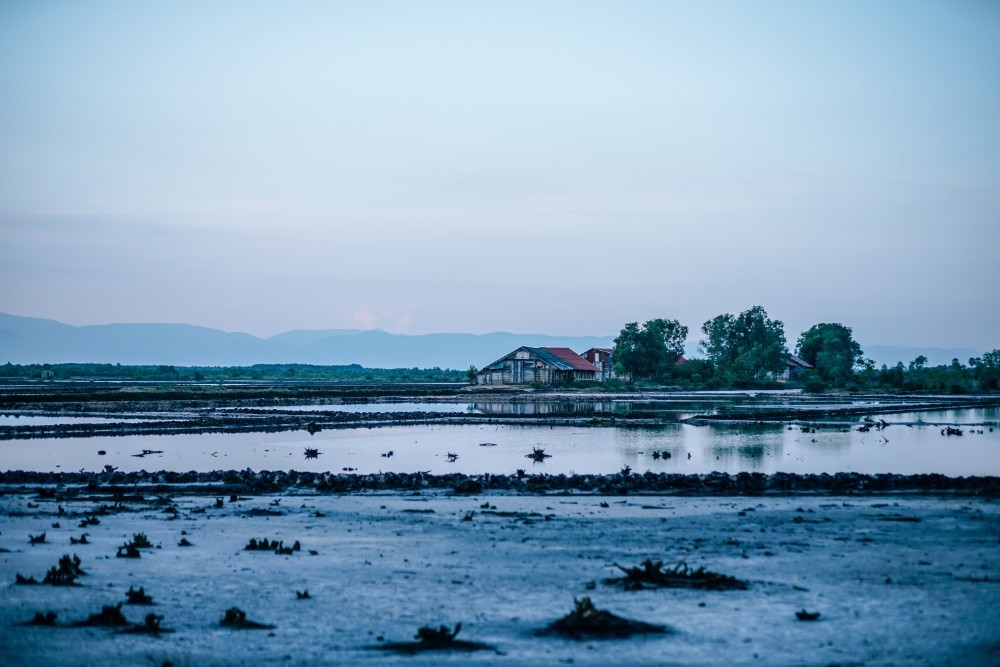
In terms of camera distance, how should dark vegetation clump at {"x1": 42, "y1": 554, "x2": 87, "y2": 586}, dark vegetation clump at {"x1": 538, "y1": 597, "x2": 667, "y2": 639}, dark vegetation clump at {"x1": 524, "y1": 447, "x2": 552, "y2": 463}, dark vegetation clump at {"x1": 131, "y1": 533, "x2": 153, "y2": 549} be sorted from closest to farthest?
dark vegetation clump at {"x1": 538, "y1": 597, "x2": 667, "y2": 639} → dark vegetation clump at {"x1": 42, "y1": 554, "x2": 87, "y2": 586} → dark vegetation clump at {"x1": 131, "y1": 533, "x2": 153, "y2": 549} → dark vegetation clump at {"x1": 524, "y1": 447, "x2": 552, "y2": 463}

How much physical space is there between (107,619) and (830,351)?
146718 millimetres

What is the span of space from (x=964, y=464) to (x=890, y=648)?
26.3 meters

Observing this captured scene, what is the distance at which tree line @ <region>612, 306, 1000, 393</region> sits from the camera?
121312 mm

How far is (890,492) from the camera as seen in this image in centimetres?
2502

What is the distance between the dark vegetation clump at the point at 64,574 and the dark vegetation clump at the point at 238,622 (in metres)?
3.44

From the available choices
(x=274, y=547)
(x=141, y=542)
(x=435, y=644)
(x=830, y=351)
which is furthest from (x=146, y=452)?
(x=830, y=351)

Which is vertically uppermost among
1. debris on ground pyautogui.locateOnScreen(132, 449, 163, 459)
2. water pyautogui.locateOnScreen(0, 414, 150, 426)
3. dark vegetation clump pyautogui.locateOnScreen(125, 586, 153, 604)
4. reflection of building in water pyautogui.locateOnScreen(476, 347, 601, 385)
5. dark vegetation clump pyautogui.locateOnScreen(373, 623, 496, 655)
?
reflection of building in water pyautogui.locateOnScreen(476, 347, 601, 385)

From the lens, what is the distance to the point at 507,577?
605 inches

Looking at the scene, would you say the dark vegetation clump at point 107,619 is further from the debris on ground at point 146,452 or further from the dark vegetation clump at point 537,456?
the debris on ground at point 146,452

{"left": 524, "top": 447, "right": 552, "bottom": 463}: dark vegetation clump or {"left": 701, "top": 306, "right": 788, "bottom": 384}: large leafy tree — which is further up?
{"left": 701, "top": 306, "right": 788, "bottom": 384}: large leafy tree

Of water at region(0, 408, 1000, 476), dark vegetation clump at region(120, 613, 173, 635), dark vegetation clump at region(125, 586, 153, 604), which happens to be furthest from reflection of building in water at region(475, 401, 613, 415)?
dark vegetation clump at region(120, 613, 173, 635)

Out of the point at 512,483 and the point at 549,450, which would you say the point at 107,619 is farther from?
the point at 549,450

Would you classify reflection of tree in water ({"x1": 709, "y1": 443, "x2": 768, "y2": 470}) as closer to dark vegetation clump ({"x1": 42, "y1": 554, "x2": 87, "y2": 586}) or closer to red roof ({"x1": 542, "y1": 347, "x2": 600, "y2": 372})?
dark vegetation clump ({"x1": 42, "y1": 554, "x2": 87, "y2": 586})

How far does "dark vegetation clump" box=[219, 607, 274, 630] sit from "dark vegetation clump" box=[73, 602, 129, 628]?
124cm
